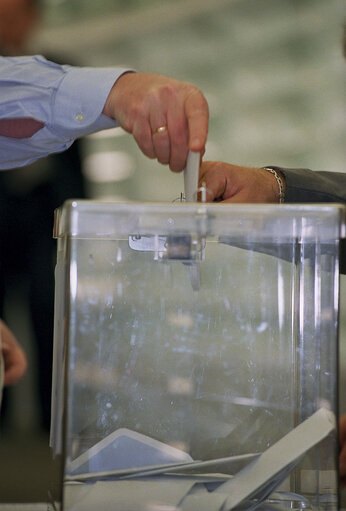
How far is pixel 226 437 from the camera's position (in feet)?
1.88

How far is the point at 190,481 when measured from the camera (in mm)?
532

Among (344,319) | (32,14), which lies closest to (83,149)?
(32,14)

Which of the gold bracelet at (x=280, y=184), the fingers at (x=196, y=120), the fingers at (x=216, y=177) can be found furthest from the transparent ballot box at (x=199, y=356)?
the gold bracelet at (x=280, y=184)

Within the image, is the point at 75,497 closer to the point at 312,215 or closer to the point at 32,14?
the point at 312,215

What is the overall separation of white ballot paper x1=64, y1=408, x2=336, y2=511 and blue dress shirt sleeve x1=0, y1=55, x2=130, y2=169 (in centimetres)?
49

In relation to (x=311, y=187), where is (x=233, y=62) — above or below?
above

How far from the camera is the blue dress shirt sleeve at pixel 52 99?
888mm

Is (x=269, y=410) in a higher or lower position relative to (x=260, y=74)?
lower

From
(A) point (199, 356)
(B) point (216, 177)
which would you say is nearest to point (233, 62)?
(B) point (216, 177)

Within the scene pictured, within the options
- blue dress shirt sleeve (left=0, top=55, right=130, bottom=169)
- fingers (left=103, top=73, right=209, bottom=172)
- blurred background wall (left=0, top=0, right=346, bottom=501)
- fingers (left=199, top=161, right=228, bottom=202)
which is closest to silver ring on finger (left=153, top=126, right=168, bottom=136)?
fingers (left=103, top=73, right=209, bottom=172)

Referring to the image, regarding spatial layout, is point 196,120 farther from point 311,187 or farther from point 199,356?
point 311,187

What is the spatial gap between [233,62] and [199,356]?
165cm

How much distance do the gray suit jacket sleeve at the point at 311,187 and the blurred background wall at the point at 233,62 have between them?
28.0 inches

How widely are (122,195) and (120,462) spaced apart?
1.59m
